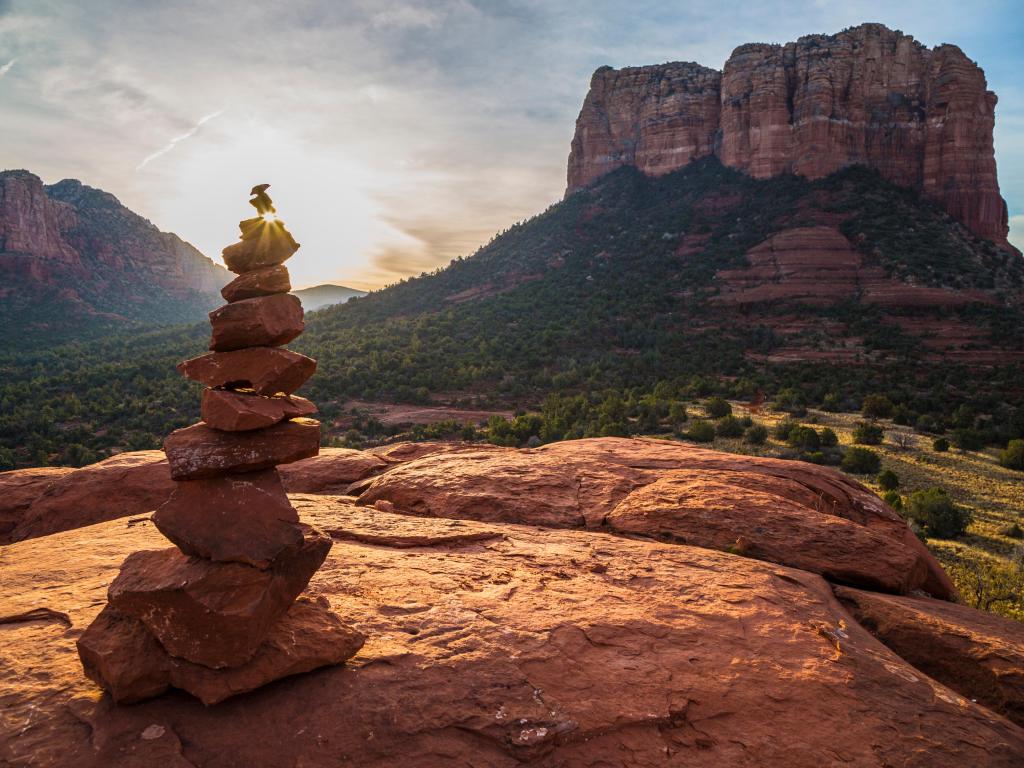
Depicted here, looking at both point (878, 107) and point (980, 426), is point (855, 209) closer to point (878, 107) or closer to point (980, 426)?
point (878, 107)

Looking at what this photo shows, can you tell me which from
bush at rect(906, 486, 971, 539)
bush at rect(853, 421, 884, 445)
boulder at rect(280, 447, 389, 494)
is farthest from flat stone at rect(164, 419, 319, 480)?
bush at rect(853, 421, 884, 445)

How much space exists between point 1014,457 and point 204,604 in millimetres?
33757

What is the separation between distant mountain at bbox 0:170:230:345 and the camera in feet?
353

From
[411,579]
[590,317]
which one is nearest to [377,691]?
[411,579]

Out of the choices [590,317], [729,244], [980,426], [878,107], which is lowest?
[980,426]

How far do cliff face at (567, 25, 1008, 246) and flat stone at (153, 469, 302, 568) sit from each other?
97.8 m

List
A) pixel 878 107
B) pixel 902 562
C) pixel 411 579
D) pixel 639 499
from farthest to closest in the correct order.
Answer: pixel 878 107, pixel 639 499, pixel 902 562, pixel 411 579

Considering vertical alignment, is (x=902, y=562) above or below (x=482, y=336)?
below

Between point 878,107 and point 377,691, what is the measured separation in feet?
356

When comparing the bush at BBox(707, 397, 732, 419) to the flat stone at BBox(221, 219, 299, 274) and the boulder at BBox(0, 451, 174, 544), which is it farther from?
the flat stone at BBox(221, 219, 299, 274)

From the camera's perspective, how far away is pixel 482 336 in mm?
61750

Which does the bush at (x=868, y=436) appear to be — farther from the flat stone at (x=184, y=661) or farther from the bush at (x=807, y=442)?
the flat stone at (x=184, y=661)

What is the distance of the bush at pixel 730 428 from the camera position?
98.4 ft

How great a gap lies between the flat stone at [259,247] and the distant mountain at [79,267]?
117m
